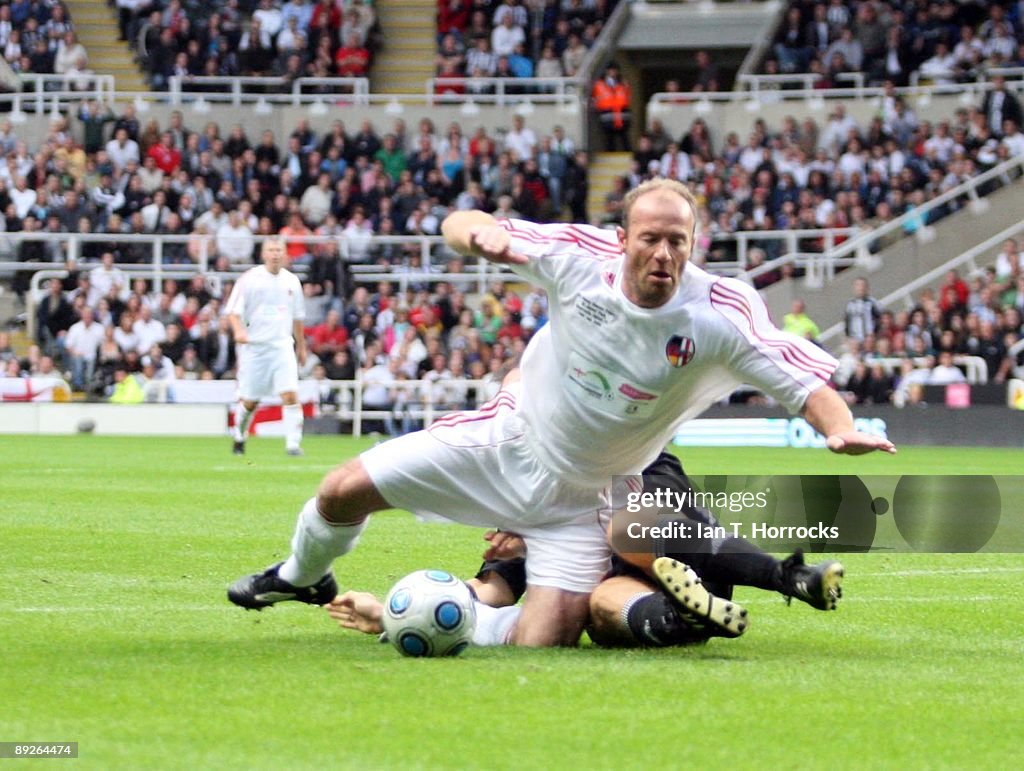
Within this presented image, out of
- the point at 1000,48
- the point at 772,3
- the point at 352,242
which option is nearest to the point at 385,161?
the point at 352,242

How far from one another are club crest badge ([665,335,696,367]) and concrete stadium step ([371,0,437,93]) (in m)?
31.8

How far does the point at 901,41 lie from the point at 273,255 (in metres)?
18.4

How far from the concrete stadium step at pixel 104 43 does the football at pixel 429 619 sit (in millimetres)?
31975

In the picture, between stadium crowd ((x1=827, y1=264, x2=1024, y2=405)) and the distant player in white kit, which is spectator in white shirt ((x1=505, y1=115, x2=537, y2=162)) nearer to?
stadium crowd ((x1=827, y1=264, x2=1024, y2=405))

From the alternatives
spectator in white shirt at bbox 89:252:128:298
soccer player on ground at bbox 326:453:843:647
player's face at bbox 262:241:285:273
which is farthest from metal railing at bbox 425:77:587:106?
soccer player on ground at bbox 326:453:843:647

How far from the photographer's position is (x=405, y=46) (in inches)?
1511

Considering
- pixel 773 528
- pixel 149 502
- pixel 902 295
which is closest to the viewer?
pixel 773 528

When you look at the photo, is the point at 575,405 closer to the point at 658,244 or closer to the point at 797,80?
the point at 658,244

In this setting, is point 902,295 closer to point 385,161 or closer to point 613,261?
point 385,161

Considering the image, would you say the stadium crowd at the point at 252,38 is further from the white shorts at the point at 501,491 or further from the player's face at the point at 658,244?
the player's face at the point at 658,244

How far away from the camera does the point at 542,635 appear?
6.91 m

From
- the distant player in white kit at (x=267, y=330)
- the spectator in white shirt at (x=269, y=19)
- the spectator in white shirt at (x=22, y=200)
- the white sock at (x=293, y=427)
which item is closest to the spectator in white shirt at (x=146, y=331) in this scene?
the spectator in white shirt at (x=22, y=200)

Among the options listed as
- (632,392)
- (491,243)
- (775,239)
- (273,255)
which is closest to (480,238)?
(491,243)

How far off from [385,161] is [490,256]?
27331 millimetres
